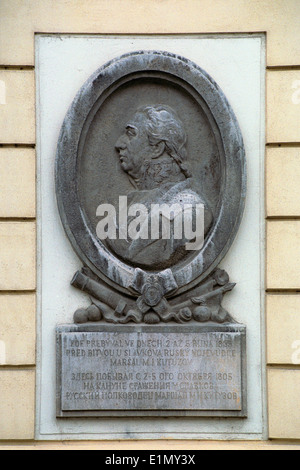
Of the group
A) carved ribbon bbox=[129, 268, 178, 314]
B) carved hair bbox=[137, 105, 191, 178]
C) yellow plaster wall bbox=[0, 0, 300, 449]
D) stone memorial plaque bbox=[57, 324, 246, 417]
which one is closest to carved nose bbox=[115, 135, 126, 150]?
carved hair bbox=[137, 105, 191, 178]

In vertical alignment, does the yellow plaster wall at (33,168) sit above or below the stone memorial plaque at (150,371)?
above

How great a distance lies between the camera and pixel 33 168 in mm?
7504

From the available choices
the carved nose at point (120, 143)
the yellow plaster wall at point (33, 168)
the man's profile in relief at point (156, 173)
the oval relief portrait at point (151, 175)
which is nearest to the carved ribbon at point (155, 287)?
the oval relief portrait at point (151, 175)

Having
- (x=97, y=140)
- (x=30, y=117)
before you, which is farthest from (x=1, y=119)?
(x=97, y=140)

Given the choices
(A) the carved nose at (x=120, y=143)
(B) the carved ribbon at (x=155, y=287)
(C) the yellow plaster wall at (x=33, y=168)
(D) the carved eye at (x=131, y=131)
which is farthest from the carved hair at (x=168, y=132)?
(B) the carved ribbon at (x=155, y=287)

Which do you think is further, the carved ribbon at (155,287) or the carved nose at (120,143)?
the carved nose at (120,143)

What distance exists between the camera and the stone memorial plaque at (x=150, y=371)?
7.36 m

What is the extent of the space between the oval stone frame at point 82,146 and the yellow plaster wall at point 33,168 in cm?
26

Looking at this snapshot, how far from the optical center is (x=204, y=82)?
24.7 feet

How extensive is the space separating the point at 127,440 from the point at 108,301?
1137 millimetres

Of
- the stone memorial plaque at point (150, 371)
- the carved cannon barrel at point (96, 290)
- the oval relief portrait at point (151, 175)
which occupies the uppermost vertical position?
the oval relief portrait at point (151, 175)

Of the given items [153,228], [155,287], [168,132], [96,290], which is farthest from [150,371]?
[168,132]

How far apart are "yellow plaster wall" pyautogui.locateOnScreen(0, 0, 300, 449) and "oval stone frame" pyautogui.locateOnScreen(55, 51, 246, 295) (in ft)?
0.84

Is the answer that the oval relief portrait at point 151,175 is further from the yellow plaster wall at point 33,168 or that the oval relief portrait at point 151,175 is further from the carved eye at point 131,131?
the yellow plaster wall at point 33,168
